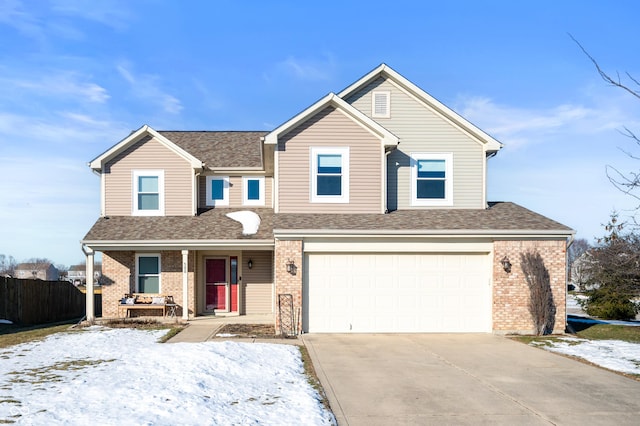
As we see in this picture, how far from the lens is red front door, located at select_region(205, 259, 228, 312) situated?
66.9ft

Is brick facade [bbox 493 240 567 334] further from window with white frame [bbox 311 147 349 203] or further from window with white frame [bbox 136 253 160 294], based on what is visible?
window with white frame [bbox 136 253 160 294]

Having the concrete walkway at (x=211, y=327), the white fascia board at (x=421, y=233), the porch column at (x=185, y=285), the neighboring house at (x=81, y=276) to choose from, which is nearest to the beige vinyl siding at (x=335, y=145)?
the white fascia board at (x=421, y=233)

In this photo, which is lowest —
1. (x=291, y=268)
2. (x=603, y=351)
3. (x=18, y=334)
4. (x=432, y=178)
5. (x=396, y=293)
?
(x=18, y=334)

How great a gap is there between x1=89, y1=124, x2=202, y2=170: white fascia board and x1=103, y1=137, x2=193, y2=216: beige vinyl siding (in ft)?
0.49

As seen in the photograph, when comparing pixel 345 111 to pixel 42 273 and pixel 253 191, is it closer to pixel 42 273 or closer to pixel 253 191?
pixel 253 191

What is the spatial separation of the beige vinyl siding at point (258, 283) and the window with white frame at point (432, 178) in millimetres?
5937

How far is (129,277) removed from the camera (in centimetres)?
1923

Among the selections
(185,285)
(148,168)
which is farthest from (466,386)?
(148,168)

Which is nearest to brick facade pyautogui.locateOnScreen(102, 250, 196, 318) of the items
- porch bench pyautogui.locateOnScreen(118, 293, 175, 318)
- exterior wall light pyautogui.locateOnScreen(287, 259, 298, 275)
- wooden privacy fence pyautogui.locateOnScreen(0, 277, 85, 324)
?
porch bench pyautogui.locateOnScreen(118, 293, 175, 318)

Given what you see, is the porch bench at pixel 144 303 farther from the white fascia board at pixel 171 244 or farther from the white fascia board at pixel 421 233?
the white fascia board at pixel 421 233

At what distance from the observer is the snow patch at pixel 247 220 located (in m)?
18.6

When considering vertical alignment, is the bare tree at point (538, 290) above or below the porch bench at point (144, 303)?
above

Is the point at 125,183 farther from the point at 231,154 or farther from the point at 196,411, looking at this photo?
the point at 196,411

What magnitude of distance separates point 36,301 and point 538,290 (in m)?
17.8
